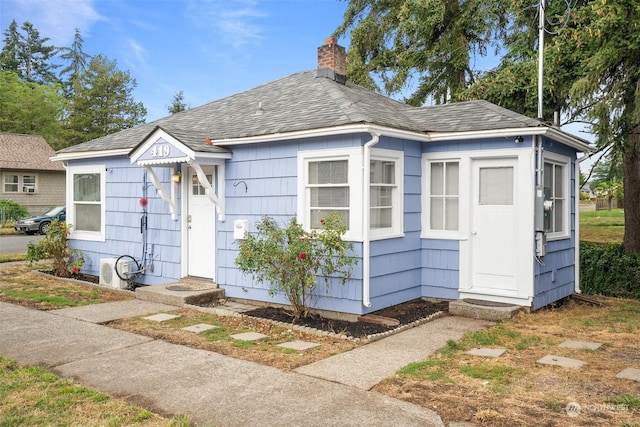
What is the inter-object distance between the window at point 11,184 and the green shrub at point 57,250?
2020 cm

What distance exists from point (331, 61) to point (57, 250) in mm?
6863

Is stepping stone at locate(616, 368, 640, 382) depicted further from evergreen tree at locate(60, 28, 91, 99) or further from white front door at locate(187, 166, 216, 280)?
evergreen tree at locate(60, 28, 91, 99)

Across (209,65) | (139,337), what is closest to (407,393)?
(139,337)

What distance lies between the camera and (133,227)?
1026cm

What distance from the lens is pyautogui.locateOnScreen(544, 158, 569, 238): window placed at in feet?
26.9

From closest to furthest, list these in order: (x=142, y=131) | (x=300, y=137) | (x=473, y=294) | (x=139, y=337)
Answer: (x=139, y=337) → (x=300, y=137) → (x=473, y=294) → (x=142, y=131)

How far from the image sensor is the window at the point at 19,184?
2814 cm

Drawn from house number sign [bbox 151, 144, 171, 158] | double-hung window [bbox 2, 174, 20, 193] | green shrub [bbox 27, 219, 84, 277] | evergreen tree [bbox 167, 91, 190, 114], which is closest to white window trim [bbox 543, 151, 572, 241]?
house number sign [bbox 151, 144, 171, 158]

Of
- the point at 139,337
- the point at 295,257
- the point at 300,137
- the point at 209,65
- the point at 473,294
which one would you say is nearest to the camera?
the point at 139,337

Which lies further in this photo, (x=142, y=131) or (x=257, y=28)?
(x=257, y=28)

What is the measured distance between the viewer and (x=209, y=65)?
21.4 m

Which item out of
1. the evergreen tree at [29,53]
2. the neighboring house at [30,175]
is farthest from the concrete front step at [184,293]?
the evergreen tree at [29,53]

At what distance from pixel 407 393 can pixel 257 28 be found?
629 inches

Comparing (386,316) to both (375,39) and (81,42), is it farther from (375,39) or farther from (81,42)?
(81,42)
